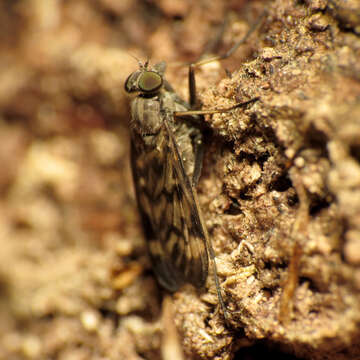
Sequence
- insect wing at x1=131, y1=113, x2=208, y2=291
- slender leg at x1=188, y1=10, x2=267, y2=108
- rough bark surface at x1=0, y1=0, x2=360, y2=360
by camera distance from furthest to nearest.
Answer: slender leg at x1=188, y1=10, x2=267, y2=108, insect wing at x1=131, y1=113, x2=208, y2=291, rough bark surface at x1=0, y1=0, x2=360, y2=360

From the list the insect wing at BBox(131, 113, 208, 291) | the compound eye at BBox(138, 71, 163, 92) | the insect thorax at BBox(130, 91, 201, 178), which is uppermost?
the compound eye at BBox(138, 71, 163, 92)

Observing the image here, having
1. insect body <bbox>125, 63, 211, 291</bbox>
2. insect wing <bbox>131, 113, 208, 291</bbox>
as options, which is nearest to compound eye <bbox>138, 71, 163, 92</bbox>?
insect body <bbox>125, 63, 211, 291</bbox>

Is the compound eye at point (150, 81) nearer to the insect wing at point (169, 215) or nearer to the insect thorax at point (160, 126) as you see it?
the insect thorax at point (160, 126)

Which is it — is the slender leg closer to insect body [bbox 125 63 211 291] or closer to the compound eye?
insect body [bbox 125 63 211 291]

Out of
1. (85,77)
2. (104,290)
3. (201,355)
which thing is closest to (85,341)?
(104,290)

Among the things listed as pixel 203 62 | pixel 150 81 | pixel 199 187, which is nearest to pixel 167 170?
pixel 199 187

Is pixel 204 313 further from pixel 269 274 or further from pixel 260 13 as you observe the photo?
pixel 260 13

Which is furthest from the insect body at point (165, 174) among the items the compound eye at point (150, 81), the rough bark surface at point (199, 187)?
the rough bark surface at point (199, 187)

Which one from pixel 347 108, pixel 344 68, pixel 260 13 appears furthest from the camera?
pixel 260 13
